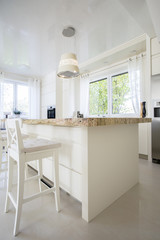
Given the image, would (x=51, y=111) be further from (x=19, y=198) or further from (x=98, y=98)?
(x=19, y=198)

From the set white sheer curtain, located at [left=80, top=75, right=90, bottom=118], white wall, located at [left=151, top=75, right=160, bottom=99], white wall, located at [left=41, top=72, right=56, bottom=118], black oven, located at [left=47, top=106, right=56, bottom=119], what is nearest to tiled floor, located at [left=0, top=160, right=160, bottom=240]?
white wall, located at [left=151, top=75, right=160, bottom=99]

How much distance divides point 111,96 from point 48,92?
2.42m

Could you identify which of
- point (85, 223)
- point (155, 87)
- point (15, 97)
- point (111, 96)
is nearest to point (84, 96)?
point (111, 96)

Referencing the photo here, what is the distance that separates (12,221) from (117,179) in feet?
3.47

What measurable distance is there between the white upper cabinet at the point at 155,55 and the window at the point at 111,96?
913 mm

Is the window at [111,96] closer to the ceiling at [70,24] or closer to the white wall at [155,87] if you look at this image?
the white wall at [155,87]

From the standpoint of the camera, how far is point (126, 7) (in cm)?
181

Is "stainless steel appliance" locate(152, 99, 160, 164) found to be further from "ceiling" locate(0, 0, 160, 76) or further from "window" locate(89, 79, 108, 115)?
"window" locate(89, 79, 108, 115)

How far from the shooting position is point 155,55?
2.48m

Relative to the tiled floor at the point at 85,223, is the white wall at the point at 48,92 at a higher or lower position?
higher

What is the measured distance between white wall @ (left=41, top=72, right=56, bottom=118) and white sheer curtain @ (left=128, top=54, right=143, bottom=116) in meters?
2.63

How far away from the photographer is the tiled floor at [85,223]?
95 centimetres

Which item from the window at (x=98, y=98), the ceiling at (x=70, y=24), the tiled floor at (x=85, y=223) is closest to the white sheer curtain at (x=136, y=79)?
the ceiling at (x=70, y=24)

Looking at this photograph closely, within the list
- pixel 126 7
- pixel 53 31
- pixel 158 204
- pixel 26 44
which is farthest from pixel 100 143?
pixel 26 44
